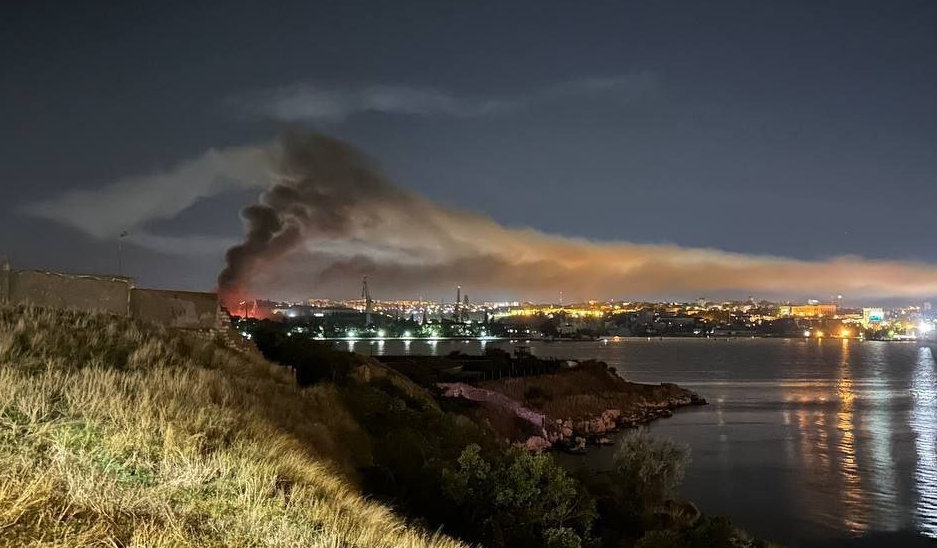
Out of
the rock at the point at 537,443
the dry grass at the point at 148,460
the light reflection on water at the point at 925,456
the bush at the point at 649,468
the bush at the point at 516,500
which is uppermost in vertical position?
the dry grass at the point at 148,460

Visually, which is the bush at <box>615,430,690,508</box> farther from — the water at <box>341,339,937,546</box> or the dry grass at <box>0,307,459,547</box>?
the dry grass at <box>0,307,459,547</box>

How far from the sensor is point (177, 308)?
20016 mm

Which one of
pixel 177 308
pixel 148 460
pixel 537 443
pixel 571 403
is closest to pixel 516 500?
pixel 148 460

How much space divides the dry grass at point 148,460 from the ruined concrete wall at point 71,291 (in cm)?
344

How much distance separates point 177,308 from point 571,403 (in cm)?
3757

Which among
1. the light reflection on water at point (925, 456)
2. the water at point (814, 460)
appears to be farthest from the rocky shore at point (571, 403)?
the light reflection on water at point (925, 456)

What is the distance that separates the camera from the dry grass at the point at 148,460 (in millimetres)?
5789

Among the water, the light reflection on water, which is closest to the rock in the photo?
the water

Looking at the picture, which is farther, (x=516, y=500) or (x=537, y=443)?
(x=537, y=443)

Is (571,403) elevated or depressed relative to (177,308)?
depressed

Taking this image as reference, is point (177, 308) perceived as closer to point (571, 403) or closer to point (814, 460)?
point (814, 460)

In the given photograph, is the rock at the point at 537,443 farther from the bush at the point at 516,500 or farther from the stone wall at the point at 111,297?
the bush at the point at 516,500

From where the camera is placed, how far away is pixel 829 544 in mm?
25234

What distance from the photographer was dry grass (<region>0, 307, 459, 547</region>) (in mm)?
5789
